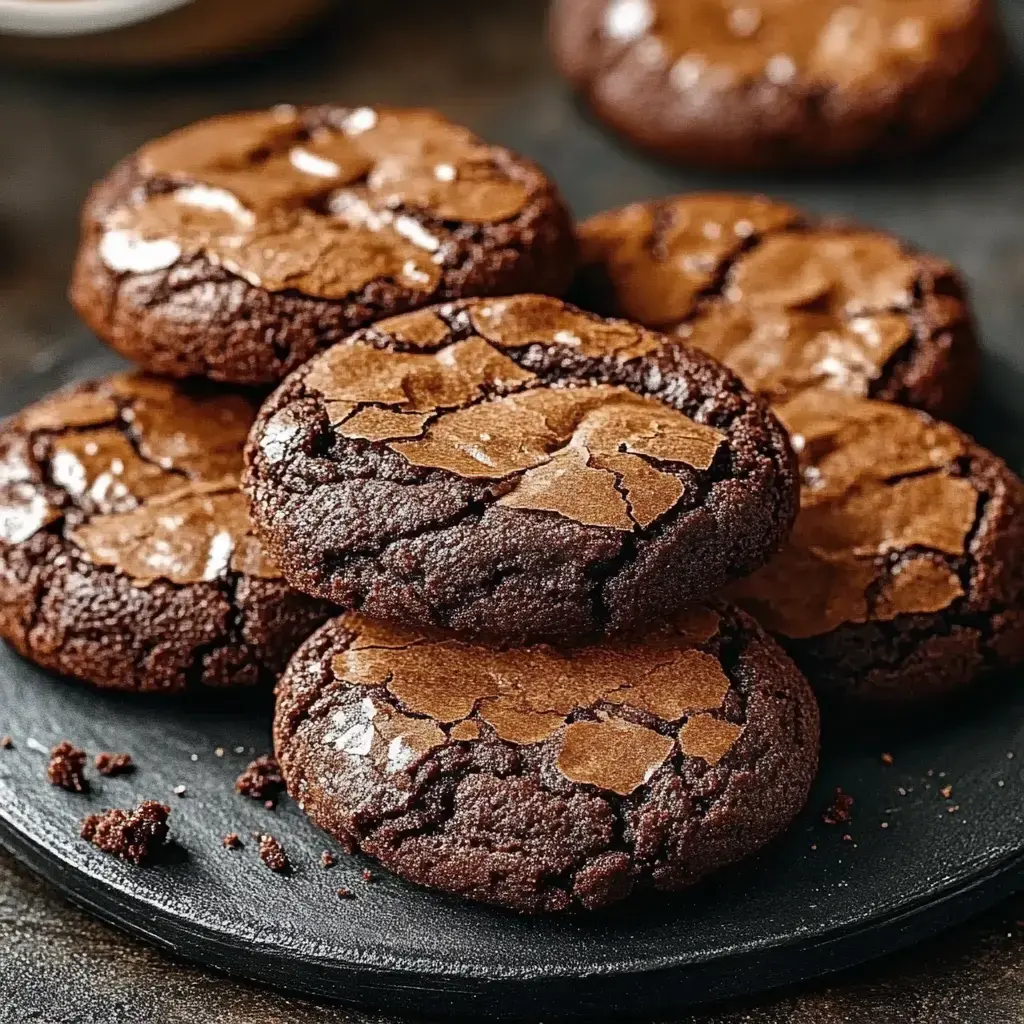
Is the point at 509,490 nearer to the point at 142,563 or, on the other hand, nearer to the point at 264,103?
the point at 142,563

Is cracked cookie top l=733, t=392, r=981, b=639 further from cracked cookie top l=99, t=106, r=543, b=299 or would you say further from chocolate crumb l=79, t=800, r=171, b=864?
chocolate crumb l=79, t=800, r=171, b=864

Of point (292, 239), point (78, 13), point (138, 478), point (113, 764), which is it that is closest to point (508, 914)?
point (113, 764)

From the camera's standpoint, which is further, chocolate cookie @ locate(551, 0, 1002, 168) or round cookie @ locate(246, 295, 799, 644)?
chocolate cookie @ locate(551, 0, 1002, 168)

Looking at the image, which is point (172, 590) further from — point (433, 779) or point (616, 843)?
point (616, 843)

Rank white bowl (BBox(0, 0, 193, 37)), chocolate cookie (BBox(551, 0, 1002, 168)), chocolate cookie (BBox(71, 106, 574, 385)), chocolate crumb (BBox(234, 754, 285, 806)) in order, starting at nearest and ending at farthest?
1. chocolate crumb (BBox(234, 754, 285, 806))
2. chocolate cookie (BBox(71, 106, 574, 385))
3. chocolate cookie (BBox(551, 0, 1002, 168))
4. white bowl (BBox(0, 0, 193, 37))

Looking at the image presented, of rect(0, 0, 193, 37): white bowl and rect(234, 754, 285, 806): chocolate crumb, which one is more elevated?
rect(0, 0, 193, 37): white bowl

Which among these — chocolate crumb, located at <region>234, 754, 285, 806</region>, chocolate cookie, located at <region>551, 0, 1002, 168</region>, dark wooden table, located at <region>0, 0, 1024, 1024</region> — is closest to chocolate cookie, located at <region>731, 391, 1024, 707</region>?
dark wooden table, located at <region>0, 0, 1024, 1024</region>
